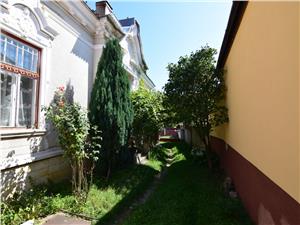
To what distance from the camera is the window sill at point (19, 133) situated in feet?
15.2

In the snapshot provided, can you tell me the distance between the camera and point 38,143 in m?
5.61

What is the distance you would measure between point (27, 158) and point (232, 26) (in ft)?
19.0

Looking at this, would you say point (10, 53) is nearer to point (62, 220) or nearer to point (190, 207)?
point (62, 220)

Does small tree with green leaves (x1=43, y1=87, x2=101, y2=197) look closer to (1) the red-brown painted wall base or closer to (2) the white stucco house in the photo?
(2) the white stucco house

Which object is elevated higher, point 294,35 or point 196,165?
point 294,35

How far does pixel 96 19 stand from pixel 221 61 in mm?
4580

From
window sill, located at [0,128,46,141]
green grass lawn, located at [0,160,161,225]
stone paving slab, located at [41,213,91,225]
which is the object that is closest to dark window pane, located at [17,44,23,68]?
window sill, located at [0,128,46,141]

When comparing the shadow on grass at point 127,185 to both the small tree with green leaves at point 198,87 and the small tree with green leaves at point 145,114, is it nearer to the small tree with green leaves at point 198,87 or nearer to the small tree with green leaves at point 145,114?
the small tree with green leaves at point 145,114

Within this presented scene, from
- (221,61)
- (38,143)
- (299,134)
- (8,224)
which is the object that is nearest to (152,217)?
(8,224)

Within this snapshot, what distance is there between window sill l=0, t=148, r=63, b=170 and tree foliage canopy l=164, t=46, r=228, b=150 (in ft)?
14.4

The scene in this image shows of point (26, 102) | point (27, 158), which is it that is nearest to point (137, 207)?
point (27, 158)

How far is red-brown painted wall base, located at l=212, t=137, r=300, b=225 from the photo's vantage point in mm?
2750

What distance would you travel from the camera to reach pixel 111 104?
6.78 m

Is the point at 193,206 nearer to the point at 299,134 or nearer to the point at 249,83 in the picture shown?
the point at 249,83
